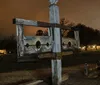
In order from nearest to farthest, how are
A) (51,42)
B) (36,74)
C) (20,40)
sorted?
(20,40) → (51,42) → (36,74)

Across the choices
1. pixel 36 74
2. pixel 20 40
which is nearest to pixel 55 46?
pixel 20 40

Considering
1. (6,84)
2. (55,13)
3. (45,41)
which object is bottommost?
(6,84)

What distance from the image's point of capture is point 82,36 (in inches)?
3755

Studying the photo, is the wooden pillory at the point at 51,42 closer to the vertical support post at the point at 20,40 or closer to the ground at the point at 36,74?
the vertical support post at the point at 20,40

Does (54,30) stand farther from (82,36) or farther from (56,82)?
(82,36)

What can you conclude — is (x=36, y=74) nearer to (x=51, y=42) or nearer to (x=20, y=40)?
(x=51, y=42)

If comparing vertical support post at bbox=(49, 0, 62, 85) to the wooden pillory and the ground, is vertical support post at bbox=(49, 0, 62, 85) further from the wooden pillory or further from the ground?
the ground

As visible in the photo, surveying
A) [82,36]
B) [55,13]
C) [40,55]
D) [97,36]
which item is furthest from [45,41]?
[97,36]

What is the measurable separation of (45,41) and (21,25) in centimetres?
133

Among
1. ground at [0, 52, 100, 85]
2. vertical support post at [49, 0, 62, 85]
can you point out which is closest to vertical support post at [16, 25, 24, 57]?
ground at [0, 52, 100, 85]

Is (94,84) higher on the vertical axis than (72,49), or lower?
lower

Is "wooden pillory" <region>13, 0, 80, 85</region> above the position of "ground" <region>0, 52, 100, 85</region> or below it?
above

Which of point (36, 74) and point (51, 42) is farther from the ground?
point (51, 42)

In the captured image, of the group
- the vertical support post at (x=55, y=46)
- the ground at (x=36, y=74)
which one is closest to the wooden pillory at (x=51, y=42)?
the vertical support post at (x=55, y=46)
